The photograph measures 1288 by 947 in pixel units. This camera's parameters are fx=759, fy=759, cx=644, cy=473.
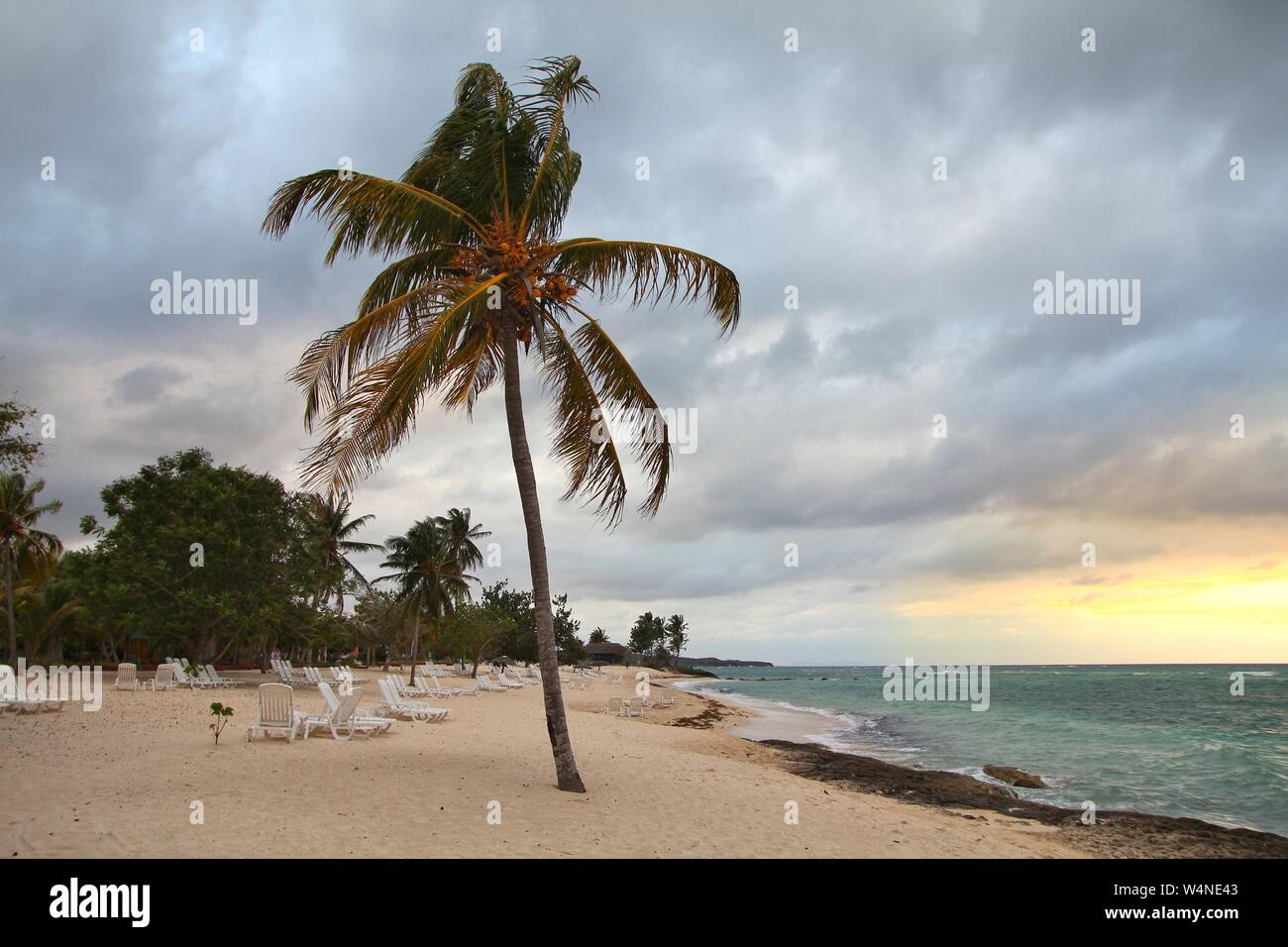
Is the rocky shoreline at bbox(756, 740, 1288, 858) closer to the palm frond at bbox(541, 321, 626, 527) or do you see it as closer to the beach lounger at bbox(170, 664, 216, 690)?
the palm frond at bbox(541, 321, 626, 527)

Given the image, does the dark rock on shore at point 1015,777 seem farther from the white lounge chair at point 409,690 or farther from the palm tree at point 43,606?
the palm tree at point 43,606

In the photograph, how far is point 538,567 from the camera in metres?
8.92

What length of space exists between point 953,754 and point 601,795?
55.0ft

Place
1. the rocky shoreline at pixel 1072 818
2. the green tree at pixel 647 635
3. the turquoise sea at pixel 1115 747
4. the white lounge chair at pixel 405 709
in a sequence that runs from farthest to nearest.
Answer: the green tree at pixel 647 635 → the white lounge chair at pixel 405 709 → the turquoise sea at pixel 1115 747 → the rocky shoreline at pixel 1072 818

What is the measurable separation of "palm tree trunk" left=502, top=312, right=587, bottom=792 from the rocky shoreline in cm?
674

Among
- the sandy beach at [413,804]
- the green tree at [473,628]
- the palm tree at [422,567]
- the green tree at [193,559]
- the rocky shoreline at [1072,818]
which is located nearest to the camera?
the sandy beach at [413,804]

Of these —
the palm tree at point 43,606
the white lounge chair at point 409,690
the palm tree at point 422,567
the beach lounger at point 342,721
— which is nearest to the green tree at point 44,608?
the palm tree at point 43,606

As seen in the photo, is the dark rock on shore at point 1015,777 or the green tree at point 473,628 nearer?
the dark rock on shore at point 1015,777

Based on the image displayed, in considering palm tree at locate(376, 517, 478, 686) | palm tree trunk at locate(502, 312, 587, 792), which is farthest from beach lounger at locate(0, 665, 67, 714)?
palm tree at locate(376, 517, 478, 686)

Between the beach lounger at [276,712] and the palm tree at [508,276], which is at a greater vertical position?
the palm tree at [508,276]

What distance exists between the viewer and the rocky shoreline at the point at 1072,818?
34.2 ft

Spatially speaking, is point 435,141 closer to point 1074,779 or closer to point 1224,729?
point 1074,779

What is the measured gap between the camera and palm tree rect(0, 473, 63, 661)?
24516 millimetres

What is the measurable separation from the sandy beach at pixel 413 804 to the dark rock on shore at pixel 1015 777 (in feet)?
16.2
